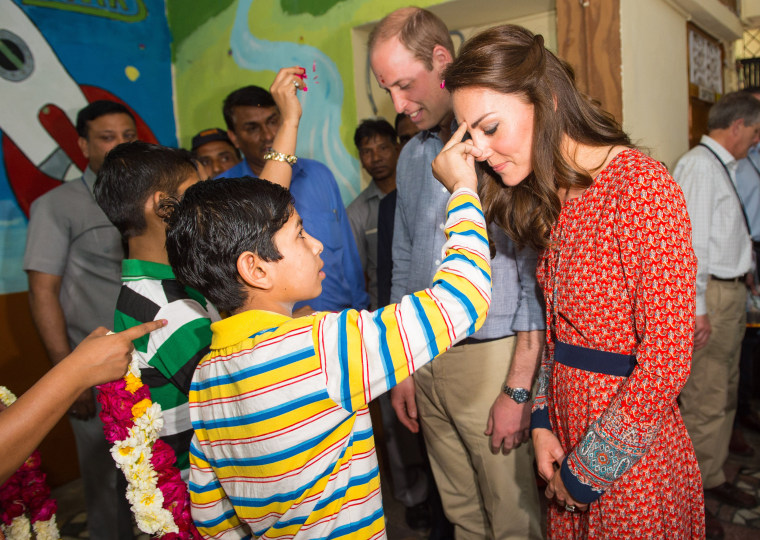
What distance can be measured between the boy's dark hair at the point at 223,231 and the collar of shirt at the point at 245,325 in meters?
0.07

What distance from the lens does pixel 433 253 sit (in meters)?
1.73

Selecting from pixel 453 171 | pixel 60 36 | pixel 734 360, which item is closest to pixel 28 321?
pixel 60 36

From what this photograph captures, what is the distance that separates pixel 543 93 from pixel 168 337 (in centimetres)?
105

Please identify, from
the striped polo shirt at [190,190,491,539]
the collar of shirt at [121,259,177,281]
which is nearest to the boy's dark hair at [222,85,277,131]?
the collar of shirt at [121,259,177,281]

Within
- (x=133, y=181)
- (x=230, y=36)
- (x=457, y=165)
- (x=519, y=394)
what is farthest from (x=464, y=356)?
(x=230, y=36)

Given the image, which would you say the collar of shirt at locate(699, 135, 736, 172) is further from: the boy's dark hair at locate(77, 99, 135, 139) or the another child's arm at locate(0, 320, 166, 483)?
the boy's dark hair at locate(77, 99, 135, 139)

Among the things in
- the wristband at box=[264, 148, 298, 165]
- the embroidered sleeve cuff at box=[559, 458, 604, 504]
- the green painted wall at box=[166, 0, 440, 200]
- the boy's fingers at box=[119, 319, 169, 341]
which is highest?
the green painted wall at box=[166, 0, 440, 200]

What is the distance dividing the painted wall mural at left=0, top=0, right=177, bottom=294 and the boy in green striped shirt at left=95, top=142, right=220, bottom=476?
7.29 feet

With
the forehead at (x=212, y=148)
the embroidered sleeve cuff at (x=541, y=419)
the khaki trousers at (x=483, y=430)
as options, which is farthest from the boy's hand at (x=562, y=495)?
the forehead at (x=212, y=148)

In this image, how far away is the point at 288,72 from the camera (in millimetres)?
1805

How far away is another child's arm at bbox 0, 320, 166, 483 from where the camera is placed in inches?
37.2

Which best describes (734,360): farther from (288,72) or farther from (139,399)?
(139,399)

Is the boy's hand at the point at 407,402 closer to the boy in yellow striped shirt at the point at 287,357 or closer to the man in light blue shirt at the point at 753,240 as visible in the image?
the boy in yellow striped shirt at the point at 287,357

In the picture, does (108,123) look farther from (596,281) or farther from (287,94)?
(596,281)
